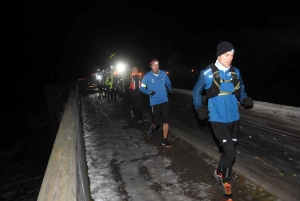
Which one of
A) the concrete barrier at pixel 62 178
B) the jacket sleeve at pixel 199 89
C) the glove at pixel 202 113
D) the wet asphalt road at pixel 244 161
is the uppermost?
the jacket sleeve at pixel 199 89

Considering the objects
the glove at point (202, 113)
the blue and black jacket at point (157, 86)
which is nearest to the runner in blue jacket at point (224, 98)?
the glove at point (202, 113)

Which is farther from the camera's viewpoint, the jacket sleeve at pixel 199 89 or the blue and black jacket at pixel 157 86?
the blue and black jacket at pixel 157 86

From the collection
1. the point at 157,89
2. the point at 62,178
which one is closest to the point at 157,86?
the point at 157,89

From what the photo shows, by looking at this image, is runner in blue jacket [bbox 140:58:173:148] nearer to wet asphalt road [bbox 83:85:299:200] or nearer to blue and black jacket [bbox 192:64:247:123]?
wet asphalt road [bbox 83:85:299:200]

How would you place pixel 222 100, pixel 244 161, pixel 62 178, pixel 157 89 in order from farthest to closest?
pixel 157 89 < pixel 244 161 < pixel 222 100 < pixel 62 178

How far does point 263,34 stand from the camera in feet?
151

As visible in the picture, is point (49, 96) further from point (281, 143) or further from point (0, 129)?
point (0, 129)

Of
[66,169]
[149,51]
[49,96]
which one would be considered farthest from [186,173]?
[149,51]

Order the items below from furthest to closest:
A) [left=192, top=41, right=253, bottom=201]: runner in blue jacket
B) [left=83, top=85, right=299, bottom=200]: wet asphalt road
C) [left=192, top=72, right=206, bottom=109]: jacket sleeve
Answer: [left=192, top=72, right=206, bottom=109]: jacket sleeve → [left=192, top=41, right=253, bottom=201]: runner in blue jacket → [left=83, top=85, right=299, bottom=200]: wet asphalt road

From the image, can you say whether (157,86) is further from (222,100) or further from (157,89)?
(222,100)

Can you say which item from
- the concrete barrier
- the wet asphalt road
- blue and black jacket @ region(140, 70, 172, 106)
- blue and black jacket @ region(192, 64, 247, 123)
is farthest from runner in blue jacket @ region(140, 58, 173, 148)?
the concrete barrier

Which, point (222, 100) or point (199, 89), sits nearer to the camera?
Answer: point (222, 100)

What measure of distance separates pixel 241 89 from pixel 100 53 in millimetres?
68201

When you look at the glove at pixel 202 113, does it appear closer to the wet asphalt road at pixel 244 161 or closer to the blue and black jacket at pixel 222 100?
the blue and black jacket at pixel 222 100
